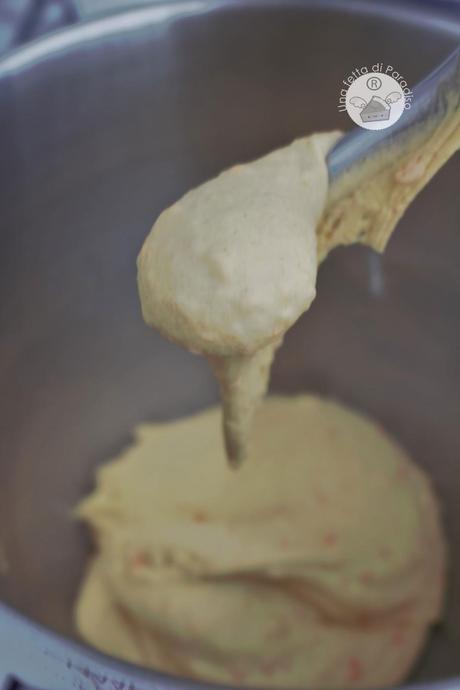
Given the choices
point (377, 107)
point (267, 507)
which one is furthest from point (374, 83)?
point (267, 507)

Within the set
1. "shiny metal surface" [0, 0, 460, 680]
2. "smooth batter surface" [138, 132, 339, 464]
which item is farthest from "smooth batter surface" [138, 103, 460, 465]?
"shiny metal surface" [0, 0, 460, 680]

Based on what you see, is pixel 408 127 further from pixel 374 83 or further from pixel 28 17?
pixel 28 17

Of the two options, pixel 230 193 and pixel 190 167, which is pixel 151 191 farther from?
pixel 230 193

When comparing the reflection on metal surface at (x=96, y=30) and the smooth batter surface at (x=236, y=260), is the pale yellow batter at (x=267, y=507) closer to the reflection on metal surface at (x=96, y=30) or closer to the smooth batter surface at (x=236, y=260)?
the smooth batter surface at (x=236, y=260)

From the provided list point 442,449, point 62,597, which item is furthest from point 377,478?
point 62,597

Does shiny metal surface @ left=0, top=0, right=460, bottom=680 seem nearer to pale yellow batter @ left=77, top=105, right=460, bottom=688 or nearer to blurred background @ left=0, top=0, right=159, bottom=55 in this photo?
pale yellow batter @ left=77, top=105, right=460, bottom=688

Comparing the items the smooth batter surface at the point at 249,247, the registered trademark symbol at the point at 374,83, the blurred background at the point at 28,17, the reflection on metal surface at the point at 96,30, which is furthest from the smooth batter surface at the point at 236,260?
the blurred background at the point at 28,17
